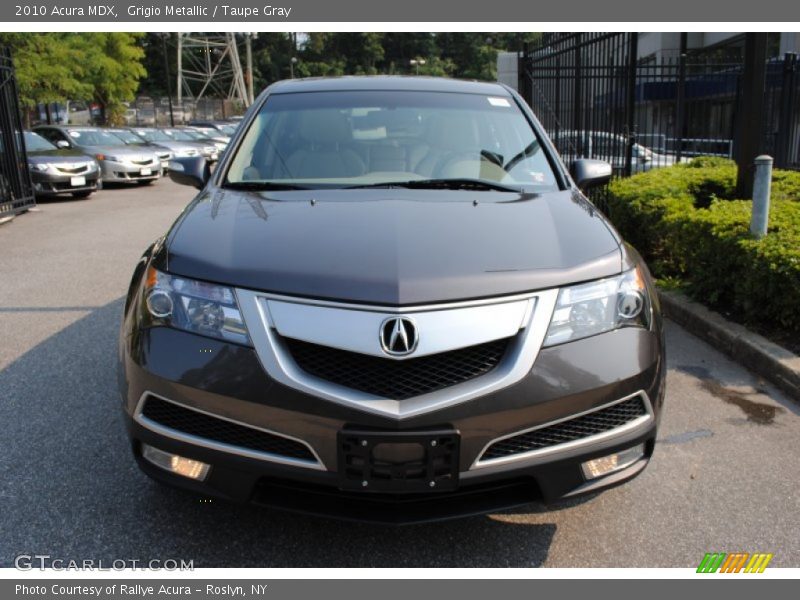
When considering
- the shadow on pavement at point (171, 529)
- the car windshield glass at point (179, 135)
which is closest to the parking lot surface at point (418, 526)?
the shadow on pavement at point (171, 529)

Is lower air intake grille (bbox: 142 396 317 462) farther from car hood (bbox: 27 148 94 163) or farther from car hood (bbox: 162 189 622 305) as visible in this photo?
car hood (bbox: 27 148 94 163)

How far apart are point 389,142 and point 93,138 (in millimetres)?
17856

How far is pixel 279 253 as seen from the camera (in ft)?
8.05

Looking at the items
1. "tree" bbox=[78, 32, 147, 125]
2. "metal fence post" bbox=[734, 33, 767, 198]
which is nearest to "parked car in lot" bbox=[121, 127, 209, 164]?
"tree" bbox=[78, 32, 147, 125]

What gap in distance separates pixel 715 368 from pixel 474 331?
305 centimetres

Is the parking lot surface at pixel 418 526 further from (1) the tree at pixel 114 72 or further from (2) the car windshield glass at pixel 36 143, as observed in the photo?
(1) the tree at pixel 114 72

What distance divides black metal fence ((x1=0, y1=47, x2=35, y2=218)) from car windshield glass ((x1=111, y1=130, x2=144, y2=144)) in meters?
7.47

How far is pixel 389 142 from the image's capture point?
374 cm

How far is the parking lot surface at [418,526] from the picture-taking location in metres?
2.62

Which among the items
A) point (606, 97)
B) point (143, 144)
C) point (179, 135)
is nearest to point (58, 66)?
point (143, 144)

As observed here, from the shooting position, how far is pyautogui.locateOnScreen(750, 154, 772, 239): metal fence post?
5.11 m

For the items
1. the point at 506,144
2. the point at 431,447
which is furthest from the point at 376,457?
the point at 506,144

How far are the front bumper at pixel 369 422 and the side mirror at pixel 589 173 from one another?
1529 millimetres

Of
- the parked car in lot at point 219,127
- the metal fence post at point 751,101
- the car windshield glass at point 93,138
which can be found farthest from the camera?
the parked car in lot at point 219,127
